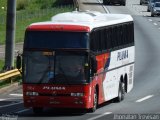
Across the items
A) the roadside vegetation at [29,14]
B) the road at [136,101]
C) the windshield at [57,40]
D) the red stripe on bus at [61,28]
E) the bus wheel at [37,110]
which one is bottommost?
the roadside vegetation at [29,14]

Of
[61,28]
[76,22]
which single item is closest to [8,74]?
[76,22]

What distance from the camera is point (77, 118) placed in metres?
22.3

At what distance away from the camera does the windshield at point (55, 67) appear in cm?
2277

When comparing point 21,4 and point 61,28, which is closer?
point 61,28

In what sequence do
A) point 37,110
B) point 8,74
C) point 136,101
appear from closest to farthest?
1. point 37,110
2. point 136,101
3. point 8,74

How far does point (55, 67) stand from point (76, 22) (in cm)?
191

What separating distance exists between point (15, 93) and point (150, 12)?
188 ft

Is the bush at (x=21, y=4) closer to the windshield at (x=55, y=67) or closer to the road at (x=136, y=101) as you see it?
the road at (x=136, y=101)

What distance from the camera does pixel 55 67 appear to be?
22.9 m

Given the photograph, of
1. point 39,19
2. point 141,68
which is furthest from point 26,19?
point 141,68

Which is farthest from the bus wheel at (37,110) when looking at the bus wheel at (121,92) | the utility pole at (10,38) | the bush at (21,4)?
the bush at (21,4)

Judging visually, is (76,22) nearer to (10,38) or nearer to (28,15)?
(10,38)

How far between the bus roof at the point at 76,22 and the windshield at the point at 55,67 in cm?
83

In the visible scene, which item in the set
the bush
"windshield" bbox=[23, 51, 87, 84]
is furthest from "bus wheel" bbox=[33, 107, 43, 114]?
the bush
